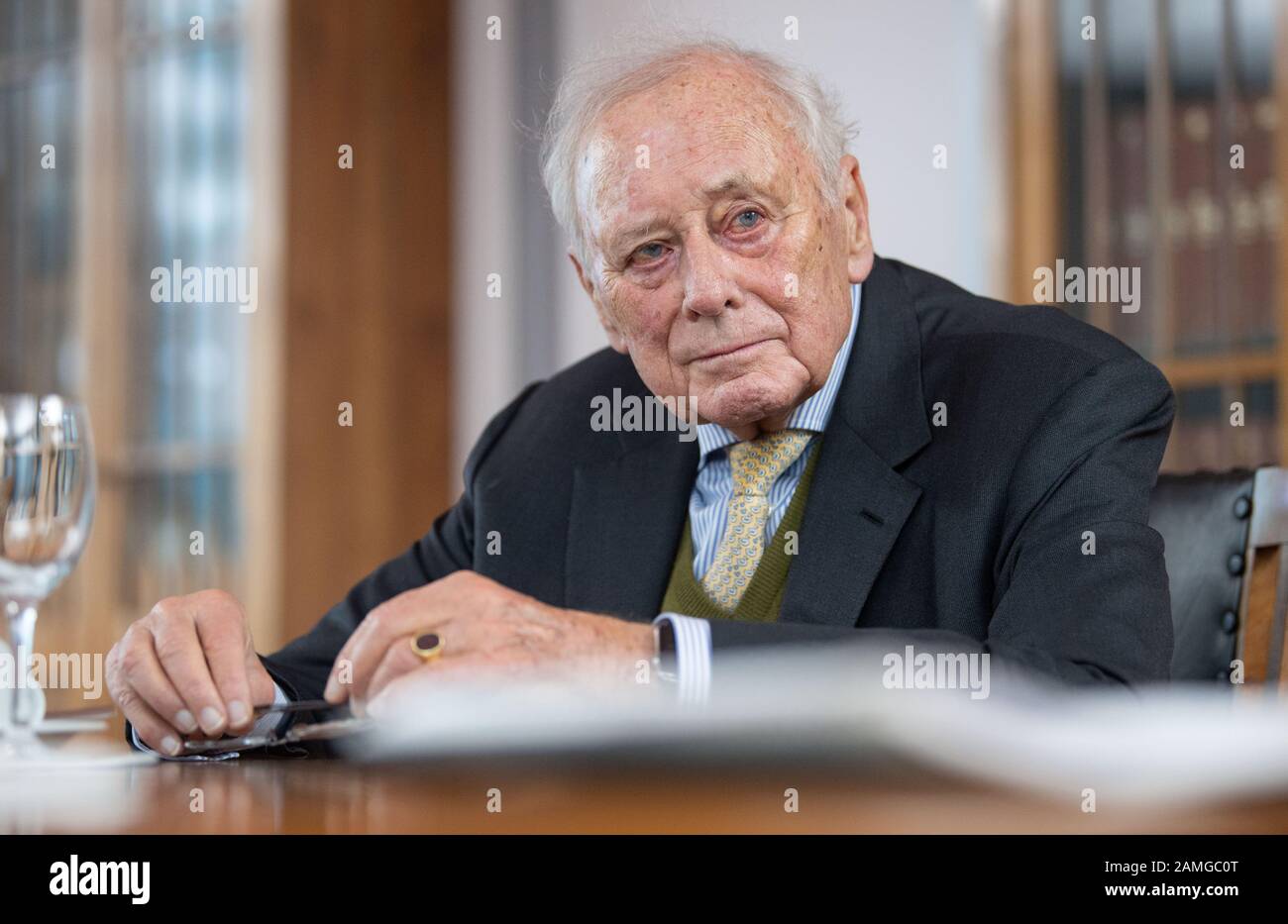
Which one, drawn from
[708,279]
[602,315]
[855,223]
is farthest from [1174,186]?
[708,279]

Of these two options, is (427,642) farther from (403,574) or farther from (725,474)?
(403,574)

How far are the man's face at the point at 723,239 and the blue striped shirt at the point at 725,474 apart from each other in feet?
0.08

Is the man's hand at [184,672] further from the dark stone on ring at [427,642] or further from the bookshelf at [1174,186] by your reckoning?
the bookshelf at [1174,186]

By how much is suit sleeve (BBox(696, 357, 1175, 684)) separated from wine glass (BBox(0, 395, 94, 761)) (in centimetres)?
47

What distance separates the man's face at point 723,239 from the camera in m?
1.36

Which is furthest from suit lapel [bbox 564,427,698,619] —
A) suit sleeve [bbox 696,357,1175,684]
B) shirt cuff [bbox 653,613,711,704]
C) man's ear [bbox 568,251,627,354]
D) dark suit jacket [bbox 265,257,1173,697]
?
shirt cuff [bbox 653,613,711,704]

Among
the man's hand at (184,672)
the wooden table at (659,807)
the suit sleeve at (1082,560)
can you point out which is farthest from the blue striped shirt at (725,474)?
the wooden table at (659,807)

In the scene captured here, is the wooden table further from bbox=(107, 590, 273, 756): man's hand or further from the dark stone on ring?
bbox=(107, 590, 273, 756): man's hand

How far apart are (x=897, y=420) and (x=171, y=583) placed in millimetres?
→ 2883

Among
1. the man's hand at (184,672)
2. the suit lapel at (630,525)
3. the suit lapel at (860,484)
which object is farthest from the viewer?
the suit lapel at (630,525)

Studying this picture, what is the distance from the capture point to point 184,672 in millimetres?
1014

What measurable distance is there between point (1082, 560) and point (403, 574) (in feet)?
2.91
